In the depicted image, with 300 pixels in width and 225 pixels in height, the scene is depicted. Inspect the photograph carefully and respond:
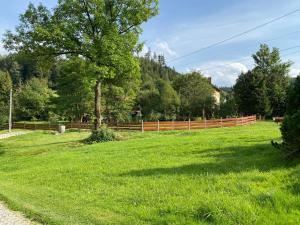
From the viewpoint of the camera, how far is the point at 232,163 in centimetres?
1245

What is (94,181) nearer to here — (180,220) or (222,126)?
(180,220)

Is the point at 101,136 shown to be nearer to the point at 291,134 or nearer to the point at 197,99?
the point at 291,134

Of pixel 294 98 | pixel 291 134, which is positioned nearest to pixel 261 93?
pixel 294 98

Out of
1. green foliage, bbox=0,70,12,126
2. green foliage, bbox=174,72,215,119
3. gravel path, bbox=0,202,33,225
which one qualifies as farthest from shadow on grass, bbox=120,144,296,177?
green foliage, bbox=0,70,12,126

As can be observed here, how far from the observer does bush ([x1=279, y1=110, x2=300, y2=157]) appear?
Answer: 34.4 ft

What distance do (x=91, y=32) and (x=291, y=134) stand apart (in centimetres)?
2226

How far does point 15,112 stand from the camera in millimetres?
71438

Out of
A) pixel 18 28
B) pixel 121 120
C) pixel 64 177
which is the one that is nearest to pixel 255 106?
pixel 121 120

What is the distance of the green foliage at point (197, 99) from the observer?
68.8 m

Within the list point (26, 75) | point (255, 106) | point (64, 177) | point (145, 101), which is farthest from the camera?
point (26, 75)

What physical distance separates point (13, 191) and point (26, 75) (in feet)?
496

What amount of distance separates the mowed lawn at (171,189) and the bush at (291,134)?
1.36 feet

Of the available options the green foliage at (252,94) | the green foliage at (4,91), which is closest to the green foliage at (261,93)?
the green foliage at (252,94)

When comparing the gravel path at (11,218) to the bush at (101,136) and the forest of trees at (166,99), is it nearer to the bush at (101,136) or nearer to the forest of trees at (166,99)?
the bush at (101,136)
